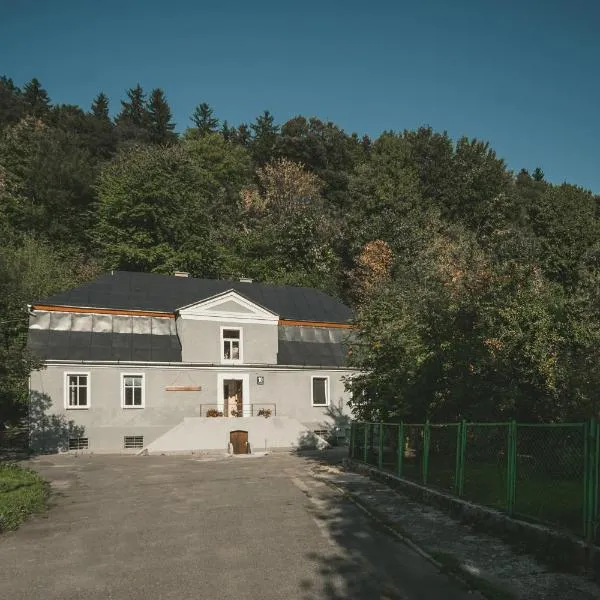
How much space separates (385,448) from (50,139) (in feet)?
179

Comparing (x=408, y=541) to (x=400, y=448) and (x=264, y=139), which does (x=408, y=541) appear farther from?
(x=264, y=139)

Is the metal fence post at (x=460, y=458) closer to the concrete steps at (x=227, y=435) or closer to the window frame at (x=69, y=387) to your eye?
the concrete steps at (x=227, y=435)

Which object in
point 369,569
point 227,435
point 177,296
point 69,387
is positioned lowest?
point 227,435

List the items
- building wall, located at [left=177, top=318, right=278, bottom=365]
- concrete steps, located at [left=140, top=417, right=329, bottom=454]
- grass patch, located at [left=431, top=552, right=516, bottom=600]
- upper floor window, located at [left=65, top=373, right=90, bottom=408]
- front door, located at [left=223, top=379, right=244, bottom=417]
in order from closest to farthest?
1. grass patch, located at [left=431, top=552, right=516, bottom=600]
2. concrete steps, located at [left=140, top=417, right=329, bottom=454]
3. upper floor window, located at [left=65, top=373, right=90, bottom=408]
4. building wall, located at [left=177, top=318, right=278, bottom=365]
5. front door, located at [left=223, top=379, right=244, bottom=417]

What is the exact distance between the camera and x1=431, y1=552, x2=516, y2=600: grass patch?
7335mm

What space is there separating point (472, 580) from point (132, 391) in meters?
25.7

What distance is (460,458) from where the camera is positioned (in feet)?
41.8

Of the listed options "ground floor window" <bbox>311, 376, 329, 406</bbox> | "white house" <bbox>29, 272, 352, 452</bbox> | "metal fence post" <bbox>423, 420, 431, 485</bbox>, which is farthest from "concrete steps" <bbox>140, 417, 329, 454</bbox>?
"metal fence post" <bbox>423, 420, 431, 485</bbox>

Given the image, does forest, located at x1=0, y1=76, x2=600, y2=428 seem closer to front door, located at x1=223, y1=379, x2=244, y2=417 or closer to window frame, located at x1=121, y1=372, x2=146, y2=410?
window frame, located at x1=121, y1=372, x2=146, y2=410

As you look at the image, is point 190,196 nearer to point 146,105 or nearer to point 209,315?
point 209,315

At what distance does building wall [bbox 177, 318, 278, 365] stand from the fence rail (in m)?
19.4

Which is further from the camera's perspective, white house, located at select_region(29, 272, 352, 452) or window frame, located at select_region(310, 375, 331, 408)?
window frame, located at select_region(310, 375, 331, 408)

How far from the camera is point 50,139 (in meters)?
62.3

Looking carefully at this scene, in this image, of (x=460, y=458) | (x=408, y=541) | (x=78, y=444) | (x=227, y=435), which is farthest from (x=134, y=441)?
(x=408, y=541)
